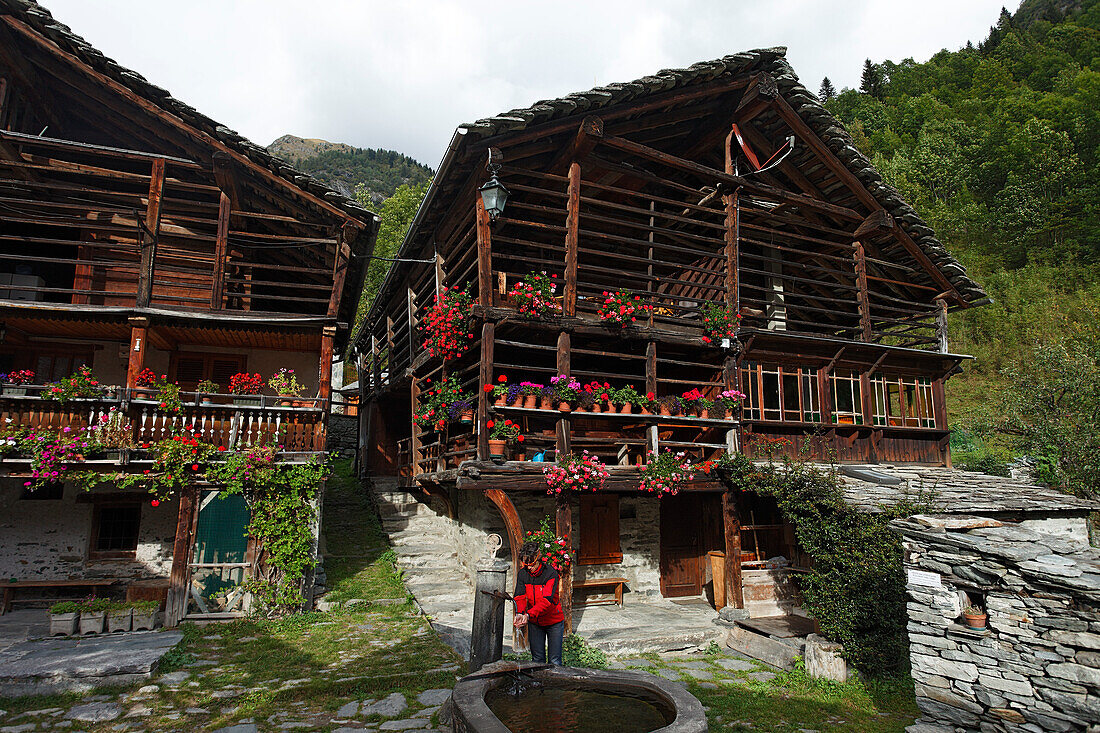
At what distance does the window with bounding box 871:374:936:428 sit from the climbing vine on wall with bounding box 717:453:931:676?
6.27m

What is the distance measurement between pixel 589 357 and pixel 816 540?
6638 millimetres

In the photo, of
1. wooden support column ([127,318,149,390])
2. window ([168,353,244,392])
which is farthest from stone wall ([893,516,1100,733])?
window ([168,353,244,392])

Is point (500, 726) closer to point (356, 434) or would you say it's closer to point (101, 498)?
point (101, 498)

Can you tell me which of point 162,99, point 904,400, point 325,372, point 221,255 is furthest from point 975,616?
point 162,99

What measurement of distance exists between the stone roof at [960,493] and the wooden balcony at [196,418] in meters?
9.06

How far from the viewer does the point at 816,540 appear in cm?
930

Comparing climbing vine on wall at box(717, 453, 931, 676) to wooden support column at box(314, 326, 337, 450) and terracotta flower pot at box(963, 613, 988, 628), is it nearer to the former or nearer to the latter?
terracotta flower pot at box(963, 613, 988, 628)

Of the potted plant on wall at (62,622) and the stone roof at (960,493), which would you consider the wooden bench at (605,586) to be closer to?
the stone roof at (960,493)

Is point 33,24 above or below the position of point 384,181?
below

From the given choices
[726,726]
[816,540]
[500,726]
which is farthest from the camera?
[816,540]

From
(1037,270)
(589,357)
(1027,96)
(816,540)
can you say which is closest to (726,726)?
(816,540)

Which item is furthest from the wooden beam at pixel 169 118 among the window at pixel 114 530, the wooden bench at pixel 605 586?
the wooden bench at pixel 605 586

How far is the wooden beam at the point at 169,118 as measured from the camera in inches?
420

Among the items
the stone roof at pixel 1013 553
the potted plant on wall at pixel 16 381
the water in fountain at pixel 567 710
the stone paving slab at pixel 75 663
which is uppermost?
the potted plant on wall at pixel 16 381
